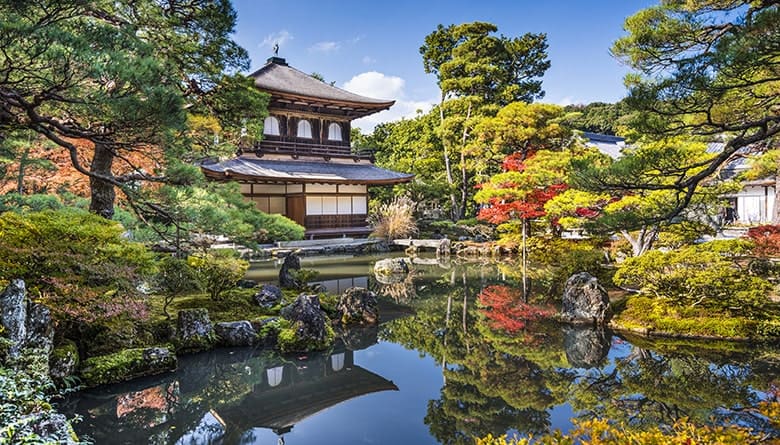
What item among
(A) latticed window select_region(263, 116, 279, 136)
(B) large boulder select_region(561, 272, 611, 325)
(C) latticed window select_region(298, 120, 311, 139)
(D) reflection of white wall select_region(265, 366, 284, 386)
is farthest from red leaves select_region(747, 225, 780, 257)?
(A) latticed window select_region(263, 116, 279, 136)

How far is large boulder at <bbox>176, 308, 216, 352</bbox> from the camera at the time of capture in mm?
5555

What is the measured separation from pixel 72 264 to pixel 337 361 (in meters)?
3.00

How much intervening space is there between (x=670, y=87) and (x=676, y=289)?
3.98m

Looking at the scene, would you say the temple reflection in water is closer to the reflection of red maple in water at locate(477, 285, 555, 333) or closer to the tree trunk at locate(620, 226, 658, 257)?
the reflection of red maple in water at locate(477, 285, 555, 333)

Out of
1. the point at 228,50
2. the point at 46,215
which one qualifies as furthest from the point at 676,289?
the point at 46,215

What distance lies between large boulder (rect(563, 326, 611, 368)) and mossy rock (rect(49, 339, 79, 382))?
5216 mm

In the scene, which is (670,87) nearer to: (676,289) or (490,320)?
(676,289)

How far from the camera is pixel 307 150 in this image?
17.2 meters

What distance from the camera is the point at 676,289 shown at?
6.37 meters

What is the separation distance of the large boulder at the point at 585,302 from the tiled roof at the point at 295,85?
484 inches

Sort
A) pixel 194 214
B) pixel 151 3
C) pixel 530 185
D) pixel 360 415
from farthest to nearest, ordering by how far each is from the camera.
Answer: pixel 530 185 < pixel 151 3 < pixel 194 214 < pixel 360 415

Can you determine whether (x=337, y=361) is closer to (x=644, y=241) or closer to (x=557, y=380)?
(x=557, y=380)

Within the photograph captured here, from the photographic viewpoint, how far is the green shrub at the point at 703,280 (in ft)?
19.6

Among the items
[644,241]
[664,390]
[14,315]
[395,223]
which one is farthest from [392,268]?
[14,315]
